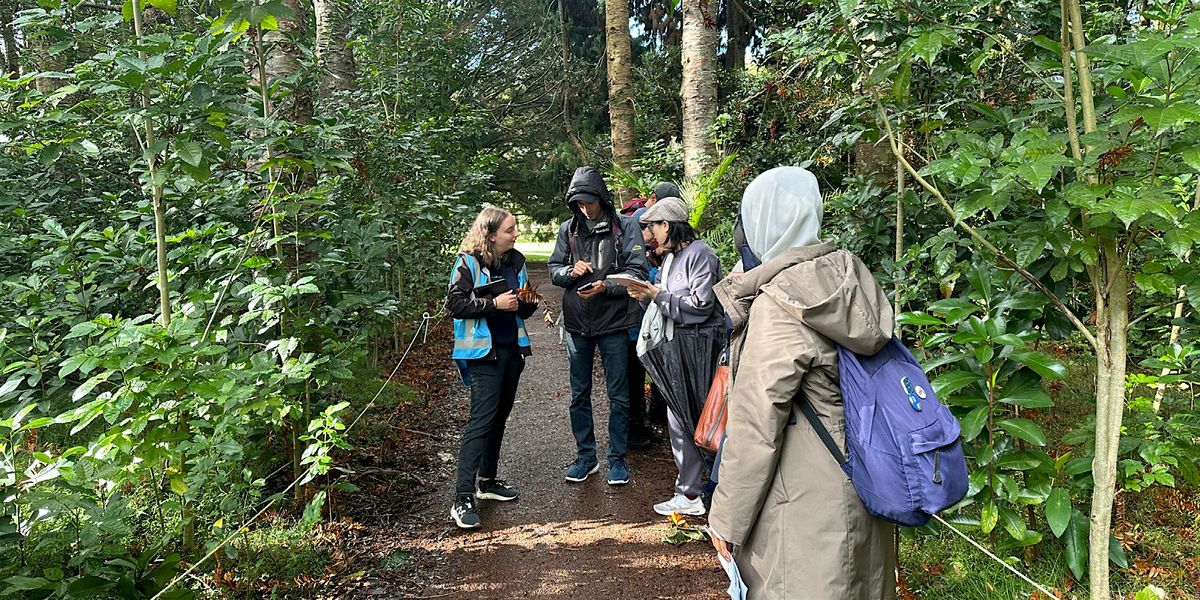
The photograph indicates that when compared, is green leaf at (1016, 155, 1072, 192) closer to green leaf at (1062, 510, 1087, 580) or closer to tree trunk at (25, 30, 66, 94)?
green leaf at (1062, 510, 1087, 580)

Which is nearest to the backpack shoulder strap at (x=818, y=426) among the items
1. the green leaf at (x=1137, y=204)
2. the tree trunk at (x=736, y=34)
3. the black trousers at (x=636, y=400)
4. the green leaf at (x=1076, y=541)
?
the green leaf at (x=1137, y=204)

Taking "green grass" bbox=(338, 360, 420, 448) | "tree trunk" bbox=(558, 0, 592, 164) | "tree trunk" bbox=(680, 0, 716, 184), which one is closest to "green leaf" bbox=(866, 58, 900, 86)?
"green grass" bbox=(338, 360, 420, 448)

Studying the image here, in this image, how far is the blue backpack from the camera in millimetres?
2047

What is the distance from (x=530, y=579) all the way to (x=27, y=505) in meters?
2.30

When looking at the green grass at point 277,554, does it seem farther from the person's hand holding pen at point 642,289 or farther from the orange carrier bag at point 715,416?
the person's hand holding pen at point 642,289

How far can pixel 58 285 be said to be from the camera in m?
4.39

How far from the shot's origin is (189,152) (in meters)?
3.01

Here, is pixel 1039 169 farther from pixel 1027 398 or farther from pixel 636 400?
pixel 636 400

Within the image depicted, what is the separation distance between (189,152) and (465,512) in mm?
2666

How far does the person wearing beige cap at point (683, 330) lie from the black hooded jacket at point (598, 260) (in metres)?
0.49

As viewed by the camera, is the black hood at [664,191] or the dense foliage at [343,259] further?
the black hood at [664,191]

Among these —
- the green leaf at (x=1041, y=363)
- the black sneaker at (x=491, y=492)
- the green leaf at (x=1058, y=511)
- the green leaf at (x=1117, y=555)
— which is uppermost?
the green leaf at (x=1041, y=363)

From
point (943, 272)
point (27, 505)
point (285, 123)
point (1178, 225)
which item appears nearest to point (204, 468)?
point (27, 505)

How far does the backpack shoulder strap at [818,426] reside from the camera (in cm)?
222
